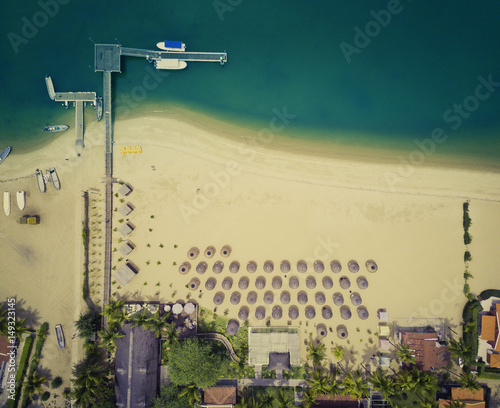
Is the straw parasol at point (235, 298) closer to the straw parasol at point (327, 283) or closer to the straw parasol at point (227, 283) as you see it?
the straw parasol at point (227, 283)

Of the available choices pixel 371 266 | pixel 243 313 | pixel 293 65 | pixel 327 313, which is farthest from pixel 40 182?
pixel 371 266

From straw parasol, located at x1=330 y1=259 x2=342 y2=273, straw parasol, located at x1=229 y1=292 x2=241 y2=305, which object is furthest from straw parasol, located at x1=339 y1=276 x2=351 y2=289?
straw parasol, located at x1=229 y1=292 x2=241 y2=305

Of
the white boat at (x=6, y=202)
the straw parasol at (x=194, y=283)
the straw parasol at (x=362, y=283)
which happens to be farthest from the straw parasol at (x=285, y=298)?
the white boat at (x=6, y=202)

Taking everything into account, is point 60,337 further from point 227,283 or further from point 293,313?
point 293,313

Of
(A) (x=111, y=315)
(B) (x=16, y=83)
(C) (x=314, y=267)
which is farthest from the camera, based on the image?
(B) (x=16, y=83)

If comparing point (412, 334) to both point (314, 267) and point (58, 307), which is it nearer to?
point (314, 267)

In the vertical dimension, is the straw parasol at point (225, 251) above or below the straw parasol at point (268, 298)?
above

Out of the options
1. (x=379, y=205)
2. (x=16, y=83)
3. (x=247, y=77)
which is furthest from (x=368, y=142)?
(x=16, y=83)

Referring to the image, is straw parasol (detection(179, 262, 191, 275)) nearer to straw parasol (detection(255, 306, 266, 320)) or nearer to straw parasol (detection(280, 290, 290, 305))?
straw parasol (detection(255, 306, 266, 320))
